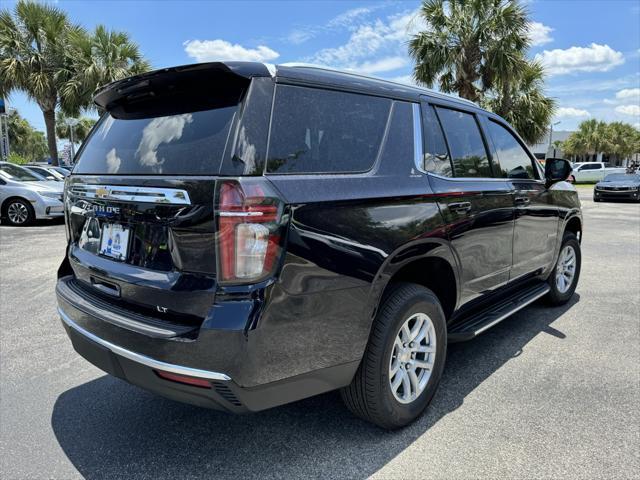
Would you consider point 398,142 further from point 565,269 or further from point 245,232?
point 565,269

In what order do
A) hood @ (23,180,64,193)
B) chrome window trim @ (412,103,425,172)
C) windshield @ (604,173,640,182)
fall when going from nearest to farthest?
chrome window trim @ (412,103,425,172), hood @ (23,180,64,193), windshield @ (604,173,640,182)

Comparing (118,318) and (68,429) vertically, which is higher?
(118,318)

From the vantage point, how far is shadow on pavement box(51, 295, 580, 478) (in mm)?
2359

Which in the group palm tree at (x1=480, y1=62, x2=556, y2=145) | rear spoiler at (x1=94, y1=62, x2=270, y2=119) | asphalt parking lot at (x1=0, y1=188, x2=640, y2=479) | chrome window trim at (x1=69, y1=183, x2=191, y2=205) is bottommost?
asphalt parking lot at (x1=0, y1=188, x2=640, y2=479)

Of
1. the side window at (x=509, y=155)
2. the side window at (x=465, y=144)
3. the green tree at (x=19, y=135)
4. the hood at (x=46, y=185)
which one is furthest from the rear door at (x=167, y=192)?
the green tree at (x=19, y=135)

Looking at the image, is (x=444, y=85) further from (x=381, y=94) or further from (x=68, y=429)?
(x=68, y=429)

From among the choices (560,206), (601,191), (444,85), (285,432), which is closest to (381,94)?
(285,432)

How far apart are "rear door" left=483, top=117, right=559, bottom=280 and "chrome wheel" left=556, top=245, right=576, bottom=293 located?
1.61 feet

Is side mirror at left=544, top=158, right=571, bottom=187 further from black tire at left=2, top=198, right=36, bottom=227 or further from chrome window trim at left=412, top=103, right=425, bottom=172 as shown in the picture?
black tire at left=2, top=198, right=36, bottom=227

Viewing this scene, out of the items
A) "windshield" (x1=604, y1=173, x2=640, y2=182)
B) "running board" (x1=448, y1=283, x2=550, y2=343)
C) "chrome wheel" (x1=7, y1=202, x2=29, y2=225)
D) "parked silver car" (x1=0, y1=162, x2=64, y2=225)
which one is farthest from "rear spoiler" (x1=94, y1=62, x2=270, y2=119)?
"windshield" (x1=604, y1=173, x2=640, y2=182)

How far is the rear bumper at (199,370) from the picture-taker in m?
1.93

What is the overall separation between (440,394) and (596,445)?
895 mm

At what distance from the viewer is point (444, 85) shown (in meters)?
18.9

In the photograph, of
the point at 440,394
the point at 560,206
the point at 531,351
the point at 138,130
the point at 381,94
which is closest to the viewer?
the point at 138,130
